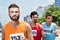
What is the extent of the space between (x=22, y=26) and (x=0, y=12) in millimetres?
15900

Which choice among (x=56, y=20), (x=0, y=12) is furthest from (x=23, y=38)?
(x=56, y=20)

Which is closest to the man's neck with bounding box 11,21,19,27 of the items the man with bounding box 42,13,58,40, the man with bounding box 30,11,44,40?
the man with bounding box 30,11,44,40

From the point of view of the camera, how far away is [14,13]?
3.40 metres

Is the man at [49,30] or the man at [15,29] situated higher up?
the man at [15,29]

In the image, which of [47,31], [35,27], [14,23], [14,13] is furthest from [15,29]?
[47,31]

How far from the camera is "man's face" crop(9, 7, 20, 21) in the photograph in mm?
3371

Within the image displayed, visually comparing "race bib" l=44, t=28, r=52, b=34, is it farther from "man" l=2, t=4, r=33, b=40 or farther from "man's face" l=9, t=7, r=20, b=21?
"man's face" l=9, t=7, r=20, b=21

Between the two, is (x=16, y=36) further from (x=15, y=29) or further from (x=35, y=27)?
(x=35, y=27)

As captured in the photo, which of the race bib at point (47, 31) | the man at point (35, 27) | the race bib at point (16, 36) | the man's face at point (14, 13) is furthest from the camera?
the race bib at point (47, 31)

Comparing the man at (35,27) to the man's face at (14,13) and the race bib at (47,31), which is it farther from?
the man's face at (14,13)

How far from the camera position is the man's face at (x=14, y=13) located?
3371 mm

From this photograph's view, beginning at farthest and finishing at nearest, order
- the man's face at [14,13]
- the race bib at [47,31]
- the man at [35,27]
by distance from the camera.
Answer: the race bib at [47,31] < the man at [35,27] < the man's face at [14,13]

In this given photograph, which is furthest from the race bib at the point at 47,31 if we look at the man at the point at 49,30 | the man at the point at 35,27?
the man at the point at 35,27

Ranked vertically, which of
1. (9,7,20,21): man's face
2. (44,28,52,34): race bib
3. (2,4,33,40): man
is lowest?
(44,28,52,34): race bib
